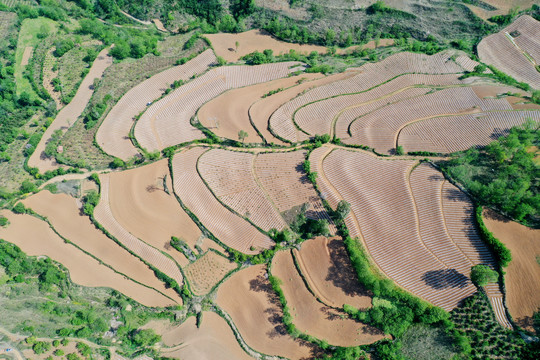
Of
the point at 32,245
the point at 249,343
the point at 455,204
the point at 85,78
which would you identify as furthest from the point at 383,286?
the point at 85,78

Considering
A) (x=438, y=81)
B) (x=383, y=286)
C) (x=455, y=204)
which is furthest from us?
(x=438, y=81)

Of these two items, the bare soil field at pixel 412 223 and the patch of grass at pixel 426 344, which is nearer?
the patch of grass at pixel 426 344

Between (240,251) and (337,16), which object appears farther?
(337,16)

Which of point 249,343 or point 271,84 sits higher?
point 271,84

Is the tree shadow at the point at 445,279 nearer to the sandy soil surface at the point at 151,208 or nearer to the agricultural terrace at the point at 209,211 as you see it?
the agricultural terrace at the point at 209,211

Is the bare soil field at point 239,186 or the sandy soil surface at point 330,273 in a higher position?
the bare soil field at point 239,186

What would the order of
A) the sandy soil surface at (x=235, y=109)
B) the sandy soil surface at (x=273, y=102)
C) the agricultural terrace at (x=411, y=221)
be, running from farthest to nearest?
the sandy soil surface at (x=235, y=109) → the sandy soil surface at (x=273, y=102) → the agricultural terrace at (x=411, y=221)

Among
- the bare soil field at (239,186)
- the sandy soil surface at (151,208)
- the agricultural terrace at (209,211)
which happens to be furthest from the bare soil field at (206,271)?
the bare soil field at (239,186)

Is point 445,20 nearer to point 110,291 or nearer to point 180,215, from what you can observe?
point 180,215
